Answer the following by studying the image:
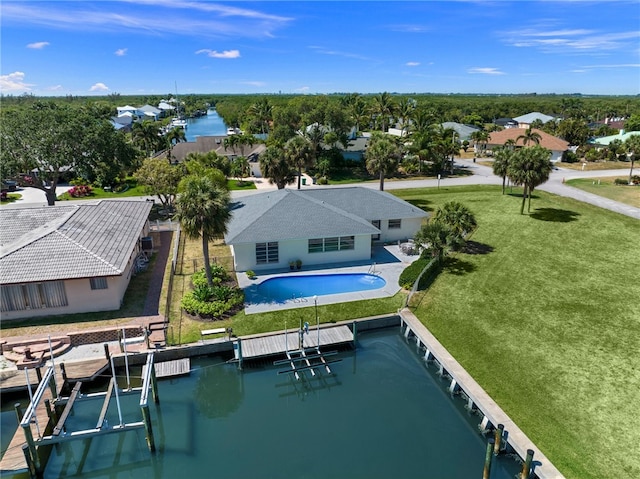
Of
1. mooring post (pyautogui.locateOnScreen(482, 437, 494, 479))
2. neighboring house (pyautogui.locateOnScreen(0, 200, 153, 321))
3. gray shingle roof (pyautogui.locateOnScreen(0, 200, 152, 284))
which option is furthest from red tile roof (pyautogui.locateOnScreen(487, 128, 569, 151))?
neighboring house (pyautogui.locateOnScreen(0, 200, 153, 321))

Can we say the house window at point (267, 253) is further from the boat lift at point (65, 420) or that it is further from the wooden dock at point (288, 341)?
the boat lift at point (65, 420)

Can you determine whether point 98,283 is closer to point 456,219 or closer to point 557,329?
point 456,219

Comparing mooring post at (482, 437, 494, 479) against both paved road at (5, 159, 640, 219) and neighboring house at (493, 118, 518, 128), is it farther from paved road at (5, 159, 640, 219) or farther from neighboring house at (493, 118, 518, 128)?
neighboring house at (493, 118, 518, 128)

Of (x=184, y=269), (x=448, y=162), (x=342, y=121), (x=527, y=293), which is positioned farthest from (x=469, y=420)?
(x=342, y=121)

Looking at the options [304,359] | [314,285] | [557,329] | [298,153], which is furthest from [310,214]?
[557,329]

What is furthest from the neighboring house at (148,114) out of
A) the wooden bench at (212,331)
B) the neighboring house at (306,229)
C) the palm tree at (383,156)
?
the wooden bench at (212,331)

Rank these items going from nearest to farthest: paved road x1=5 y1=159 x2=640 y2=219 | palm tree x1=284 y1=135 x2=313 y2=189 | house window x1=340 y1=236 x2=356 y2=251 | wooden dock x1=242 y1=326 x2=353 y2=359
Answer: wooden dock x1=242 y1=326 x2=353 y2=359 → house window x1=340 y1=236 x2=356 y2=251 → palm tree x1=284 y1=135 x2=313 y2=189 → paved road x1=5 y1=159 x2=640 y2=219

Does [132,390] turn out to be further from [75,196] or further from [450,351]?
[75,196]
